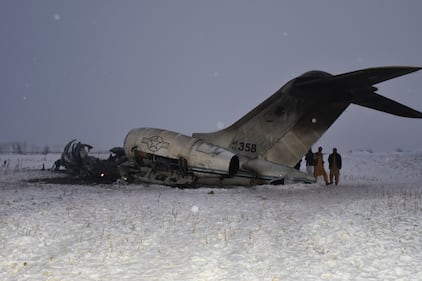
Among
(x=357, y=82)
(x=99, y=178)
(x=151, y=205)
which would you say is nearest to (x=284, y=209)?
(x=151, y=205)

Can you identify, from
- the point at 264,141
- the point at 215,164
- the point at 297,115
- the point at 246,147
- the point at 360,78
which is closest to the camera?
the point at 360,78

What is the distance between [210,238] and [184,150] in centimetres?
659

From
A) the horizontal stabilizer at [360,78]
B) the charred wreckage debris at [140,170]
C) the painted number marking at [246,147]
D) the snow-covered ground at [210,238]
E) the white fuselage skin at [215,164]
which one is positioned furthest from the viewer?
the charred wreckage debris at [140,170]

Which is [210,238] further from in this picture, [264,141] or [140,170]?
[140,170]

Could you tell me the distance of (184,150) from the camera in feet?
43.5

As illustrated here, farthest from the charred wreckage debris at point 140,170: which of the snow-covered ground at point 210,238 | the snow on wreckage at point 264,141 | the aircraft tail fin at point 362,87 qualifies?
the aircraft tail fin at point 362,87

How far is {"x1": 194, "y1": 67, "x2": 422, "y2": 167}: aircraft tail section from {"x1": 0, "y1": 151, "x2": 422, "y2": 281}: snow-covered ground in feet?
8.66

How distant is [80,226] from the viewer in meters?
7.68

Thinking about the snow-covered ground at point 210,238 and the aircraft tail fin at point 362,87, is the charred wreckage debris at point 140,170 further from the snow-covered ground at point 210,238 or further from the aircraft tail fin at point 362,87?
the aircraft tail fin at point 362,87

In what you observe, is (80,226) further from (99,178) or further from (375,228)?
(99,178)

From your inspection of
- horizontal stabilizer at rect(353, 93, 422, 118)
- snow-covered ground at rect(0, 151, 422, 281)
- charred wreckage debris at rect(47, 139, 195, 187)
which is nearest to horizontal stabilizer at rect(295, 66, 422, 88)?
horizontal stabilizer at rect(353, 93, 422, 118)

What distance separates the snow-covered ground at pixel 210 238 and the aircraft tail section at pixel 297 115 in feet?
8.66

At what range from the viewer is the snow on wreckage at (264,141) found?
12039mm

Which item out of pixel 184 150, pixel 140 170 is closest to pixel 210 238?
pixel 184 150
